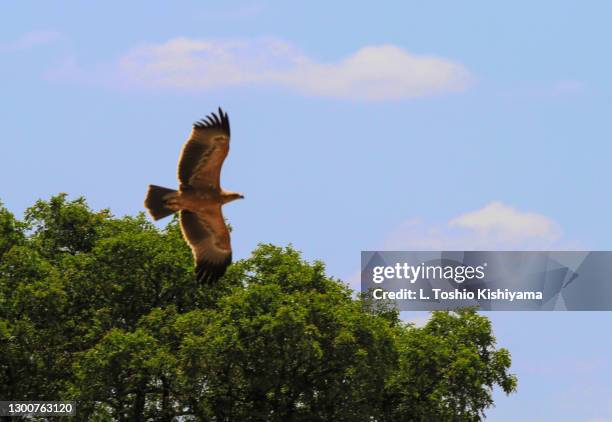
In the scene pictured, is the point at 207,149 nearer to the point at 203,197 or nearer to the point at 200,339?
the point at 203,197

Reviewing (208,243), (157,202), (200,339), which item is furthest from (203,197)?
(200,339)

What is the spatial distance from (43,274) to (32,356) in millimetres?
3194

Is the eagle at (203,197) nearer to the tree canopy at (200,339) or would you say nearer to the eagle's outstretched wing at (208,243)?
the eagle's outstretched wing at (208,243)

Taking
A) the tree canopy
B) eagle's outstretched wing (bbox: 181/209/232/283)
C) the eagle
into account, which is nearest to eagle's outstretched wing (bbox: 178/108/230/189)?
the eagle

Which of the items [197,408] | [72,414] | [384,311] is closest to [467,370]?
[384,311]

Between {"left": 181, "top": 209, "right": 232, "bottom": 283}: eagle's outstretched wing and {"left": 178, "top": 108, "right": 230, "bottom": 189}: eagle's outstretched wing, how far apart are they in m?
1.91

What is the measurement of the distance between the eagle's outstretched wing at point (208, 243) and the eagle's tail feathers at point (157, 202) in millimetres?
774

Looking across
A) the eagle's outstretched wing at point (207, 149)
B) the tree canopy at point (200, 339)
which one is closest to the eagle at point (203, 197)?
the eagle's outstretched wing at point (207, 149)

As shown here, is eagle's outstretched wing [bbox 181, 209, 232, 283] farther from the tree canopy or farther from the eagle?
the tree canopy

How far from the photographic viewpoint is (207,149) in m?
40.6

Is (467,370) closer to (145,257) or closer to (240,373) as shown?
(240,373)

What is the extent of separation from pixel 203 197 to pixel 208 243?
2.32 m

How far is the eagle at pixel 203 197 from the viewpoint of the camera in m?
40.7

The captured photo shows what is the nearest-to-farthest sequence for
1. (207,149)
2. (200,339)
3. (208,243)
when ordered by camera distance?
1. (207,149)
2. (208,243)
3. (200,339)
